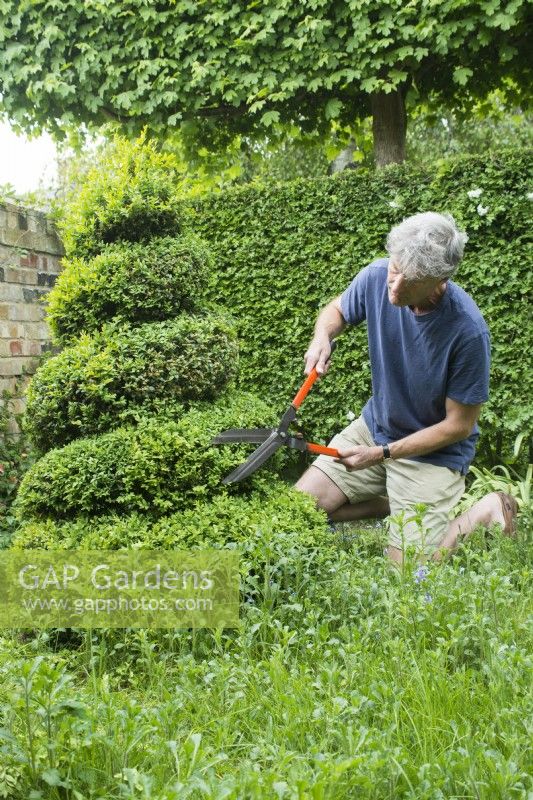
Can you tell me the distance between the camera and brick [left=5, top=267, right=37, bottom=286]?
18.7ft

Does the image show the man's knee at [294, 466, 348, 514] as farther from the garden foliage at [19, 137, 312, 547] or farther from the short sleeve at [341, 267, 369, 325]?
the short sleeve at [341, 267, 369, 325]

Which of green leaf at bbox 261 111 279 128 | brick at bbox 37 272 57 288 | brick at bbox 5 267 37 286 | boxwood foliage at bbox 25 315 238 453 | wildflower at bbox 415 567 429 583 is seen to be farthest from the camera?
green leaf at bbox 261 111 279 128

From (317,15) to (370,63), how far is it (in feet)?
1.84

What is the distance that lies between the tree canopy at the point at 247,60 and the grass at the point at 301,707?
452 cm

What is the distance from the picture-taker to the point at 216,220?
635cm

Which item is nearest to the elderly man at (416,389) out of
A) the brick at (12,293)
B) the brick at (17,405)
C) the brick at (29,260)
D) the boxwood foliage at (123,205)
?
the boxwood foliage at (123,205)

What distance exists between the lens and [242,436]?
3119mm

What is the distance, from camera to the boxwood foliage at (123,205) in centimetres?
371

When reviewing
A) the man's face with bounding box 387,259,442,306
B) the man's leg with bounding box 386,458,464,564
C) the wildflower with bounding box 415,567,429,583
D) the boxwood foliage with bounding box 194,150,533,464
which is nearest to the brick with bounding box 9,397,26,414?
the boxwood foliage with bounding box 194,150,533,464

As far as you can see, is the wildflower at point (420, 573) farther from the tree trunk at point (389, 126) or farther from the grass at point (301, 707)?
the tree trunk at point (389, 126)

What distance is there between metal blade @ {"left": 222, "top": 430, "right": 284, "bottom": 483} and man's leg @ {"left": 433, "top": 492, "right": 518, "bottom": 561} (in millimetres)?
1109

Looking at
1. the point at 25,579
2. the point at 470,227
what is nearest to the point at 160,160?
the point at 25,579

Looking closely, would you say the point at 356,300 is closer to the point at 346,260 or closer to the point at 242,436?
the point at 242,436

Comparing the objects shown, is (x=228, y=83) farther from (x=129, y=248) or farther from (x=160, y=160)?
(x=129, y=248)
